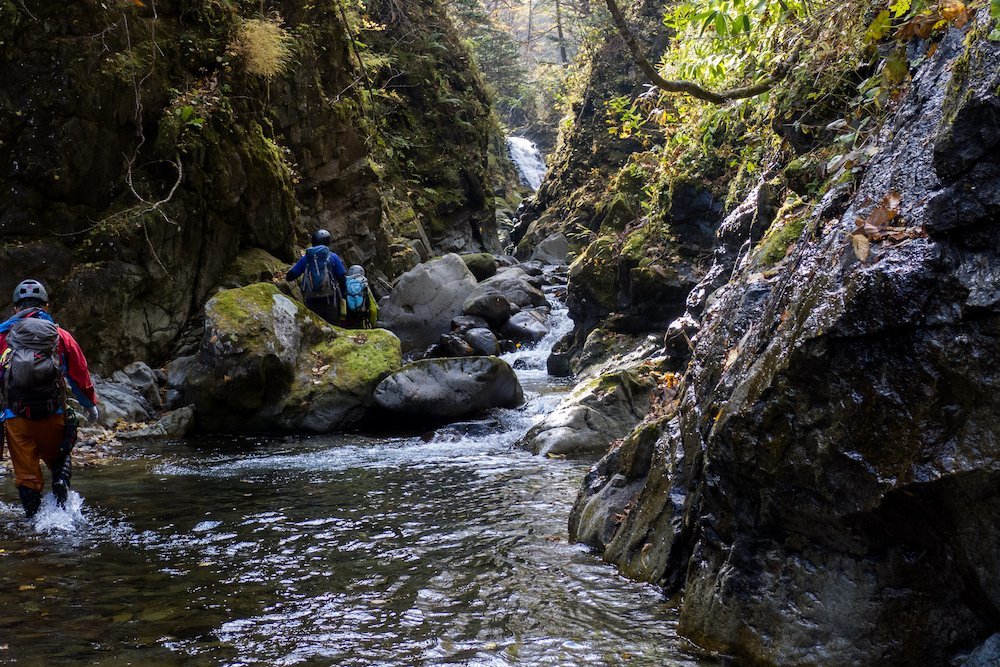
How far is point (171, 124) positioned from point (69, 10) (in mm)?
2023

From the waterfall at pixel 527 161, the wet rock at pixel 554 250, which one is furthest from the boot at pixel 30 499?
the waterfall at pixel 527 161

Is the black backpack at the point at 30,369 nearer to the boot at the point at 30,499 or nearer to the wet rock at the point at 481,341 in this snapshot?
the boot at the point at 30,499

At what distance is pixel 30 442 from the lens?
6.02 metres

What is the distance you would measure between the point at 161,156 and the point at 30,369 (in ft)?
22.8

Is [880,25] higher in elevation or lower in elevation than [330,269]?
higher

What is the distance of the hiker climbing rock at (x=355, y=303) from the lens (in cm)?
1273

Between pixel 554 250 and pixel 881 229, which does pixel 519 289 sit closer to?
pixel 554 250

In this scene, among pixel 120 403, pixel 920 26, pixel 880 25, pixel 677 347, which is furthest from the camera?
pixel 120 403

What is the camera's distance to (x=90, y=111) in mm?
10773

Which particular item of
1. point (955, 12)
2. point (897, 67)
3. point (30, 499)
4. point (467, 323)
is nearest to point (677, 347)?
point (897, 67)

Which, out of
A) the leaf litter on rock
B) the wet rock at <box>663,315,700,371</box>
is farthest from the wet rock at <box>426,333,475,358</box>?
the leaf litter on rock

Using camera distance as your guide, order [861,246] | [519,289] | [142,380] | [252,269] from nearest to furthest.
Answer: [861,246]
[142,380]
[252,269]
[519,289]

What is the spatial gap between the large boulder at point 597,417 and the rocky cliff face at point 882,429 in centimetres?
497

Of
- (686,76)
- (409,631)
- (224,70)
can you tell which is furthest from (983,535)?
(224,70)
